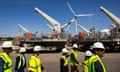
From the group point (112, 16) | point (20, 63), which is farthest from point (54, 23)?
point (20, 63)

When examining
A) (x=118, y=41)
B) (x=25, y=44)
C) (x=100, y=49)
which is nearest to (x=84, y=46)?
(x=118, y=41)

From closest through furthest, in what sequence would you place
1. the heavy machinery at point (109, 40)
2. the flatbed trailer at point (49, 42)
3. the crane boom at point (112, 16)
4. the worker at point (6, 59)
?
the worker at point (6, 59) < the heavy machinery at point (109, 40) < the flatbed trailer at point (49, 42) < the crane boom at point (112, 16)

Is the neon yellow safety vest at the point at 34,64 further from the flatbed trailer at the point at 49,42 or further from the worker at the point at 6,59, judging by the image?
the flatbed trailer at the point at 49,42

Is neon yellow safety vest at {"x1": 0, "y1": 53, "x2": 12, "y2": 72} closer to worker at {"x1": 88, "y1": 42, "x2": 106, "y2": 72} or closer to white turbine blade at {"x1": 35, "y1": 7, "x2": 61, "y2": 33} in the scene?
worker at {"x1": 88, "y1": 42, "x2": 106, "y2": 72}

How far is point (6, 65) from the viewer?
561 centimetres

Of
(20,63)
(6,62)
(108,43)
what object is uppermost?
(108,43)

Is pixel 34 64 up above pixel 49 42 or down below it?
below

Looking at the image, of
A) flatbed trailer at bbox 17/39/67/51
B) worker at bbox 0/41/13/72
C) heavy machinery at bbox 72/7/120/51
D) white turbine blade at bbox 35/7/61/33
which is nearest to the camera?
worker at bbox 0/41/13/72

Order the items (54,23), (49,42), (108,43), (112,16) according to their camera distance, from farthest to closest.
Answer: (54,23), (112,16), (49,42), (108,43)

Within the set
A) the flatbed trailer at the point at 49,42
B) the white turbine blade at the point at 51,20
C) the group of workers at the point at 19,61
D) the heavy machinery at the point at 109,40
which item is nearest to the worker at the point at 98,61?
the group of workers at the point at 19,61

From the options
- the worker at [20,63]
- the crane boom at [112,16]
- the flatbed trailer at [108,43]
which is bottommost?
the worker at [20,63]

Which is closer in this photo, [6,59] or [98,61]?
[98,61]

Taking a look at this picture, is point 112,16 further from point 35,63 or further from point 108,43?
point 35,63

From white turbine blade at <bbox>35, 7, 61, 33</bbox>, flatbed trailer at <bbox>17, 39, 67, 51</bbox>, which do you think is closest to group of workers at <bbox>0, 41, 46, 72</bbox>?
flatbed trailer at <bbox>17, 39, 67, 51</bbox>
